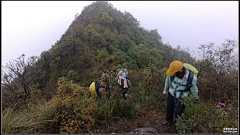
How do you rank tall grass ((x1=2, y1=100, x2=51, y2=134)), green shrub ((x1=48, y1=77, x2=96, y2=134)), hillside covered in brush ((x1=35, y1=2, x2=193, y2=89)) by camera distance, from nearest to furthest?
tall grass ((x1=2, y1=100, x2=51, y2=134)) < green shrub ((x1=48, y1=77, x2=96, y2=134)) < hillside covered in brush ((x1=35, y1=2, x2=193, y2=89))

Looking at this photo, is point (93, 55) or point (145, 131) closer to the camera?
point (145, 131)

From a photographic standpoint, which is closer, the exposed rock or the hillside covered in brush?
the exposed rock

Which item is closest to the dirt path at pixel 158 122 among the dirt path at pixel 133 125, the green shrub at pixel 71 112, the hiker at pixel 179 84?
the dirt path at pixel 133 125

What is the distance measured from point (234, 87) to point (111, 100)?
10.3 ft

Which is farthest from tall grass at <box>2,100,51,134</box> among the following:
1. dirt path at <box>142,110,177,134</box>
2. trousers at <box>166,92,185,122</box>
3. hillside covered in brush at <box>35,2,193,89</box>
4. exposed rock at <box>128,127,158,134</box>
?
hillside covered in brush at <box>35,2,193,89</box>

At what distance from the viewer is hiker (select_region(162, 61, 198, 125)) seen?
3014mm

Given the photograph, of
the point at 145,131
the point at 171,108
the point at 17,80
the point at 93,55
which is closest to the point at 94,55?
the point at 93,55

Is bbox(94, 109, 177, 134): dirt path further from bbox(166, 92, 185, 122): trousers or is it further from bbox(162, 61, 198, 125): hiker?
bbox(162, 61, 198, 125): hiker

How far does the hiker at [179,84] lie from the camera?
119 inches

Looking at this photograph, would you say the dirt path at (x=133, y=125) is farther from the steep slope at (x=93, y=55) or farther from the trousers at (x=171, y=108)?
the steep slope at (x=93, y=55)

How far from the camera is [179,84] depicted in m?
3.15

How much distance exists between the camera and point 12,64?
4.59 meters

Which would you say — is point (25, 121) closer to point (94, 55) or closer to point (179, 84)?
point (179, 84)

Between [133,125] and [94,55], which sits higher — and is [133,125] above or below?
below
